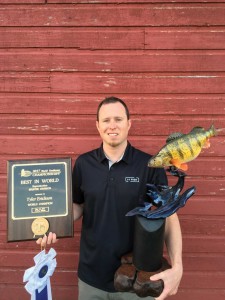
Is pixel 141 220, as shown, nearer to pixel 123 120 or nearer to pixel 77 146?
pixel 123 120

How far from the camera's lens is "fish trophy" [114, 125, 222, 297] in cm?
159

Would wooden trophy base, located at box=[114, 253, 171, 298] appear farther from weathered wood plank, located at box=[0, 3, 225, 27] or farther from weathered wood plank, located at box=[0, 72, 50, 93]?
weathered wood plank, located at box=[0, 3, 225, 27]

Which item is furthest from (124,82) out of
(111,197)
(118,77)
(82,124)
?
(111,197)

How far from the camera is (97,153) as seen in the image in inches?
87.0

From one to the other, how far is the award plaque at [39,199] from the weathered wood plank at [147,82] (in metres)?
1.03

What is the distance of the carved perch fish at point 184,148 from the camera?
1.55 metres

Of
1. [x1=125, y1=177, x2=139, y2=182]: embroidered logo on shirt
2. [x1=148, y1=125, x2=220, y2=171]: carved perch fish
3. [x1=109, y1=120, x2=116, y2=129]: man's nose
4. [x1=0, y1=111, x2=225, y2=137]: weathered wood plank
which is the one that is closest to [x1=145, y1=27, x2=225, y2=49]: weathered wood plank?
[x1=0, y1=111, x2=225, y2=137]: weathered wood plank

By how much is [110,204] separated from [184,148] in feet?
2.42

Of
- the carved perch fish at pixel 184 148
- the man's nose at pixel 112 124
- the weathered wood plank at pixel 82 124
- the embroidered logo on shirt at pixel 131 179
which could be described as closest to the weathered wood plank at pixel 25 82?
the weathered wood plank at pixel 82 124

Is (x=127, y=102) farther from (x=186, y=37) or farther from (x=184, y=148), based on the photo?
(x=184, y=148)

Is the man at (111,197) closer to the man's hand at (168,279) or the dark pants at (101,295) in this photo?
the dark pants at (101,295)

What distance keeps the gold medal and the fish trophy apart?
0.53 meters

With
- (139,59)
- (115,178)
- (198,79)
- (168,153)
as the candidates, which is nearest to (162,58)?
(139,59)

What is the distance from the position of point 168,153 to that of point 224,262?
6.34 ft
